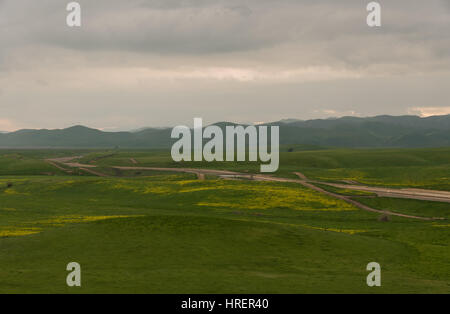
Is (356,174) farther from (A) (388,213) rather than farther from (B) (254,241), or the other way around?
(B) (254,241)

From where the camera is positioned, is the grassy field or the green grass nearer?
the green grass

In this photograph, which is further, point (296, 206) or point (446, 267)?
point (296, 206)

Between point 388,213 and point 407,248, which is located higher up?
point 388,213

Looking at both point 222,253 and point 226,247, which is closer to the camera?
point 222,253

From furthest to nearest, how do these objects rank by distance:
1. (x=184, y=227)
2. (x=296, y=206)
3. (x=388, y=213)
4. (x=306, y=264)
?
(x=296, y=206), (x=388, y=213), (x=184, y=227), (x=306, y=264)

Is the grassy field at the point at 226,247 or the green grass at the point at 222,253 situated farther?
the grassy field at the point at 226,247

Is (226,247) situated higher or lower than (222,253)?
higher

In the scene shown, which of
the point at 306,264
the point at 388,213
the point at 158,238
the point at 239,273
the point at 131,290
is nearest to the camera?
the point at 131,290

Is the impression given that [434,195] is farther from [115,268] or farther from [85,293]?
[85,293]
